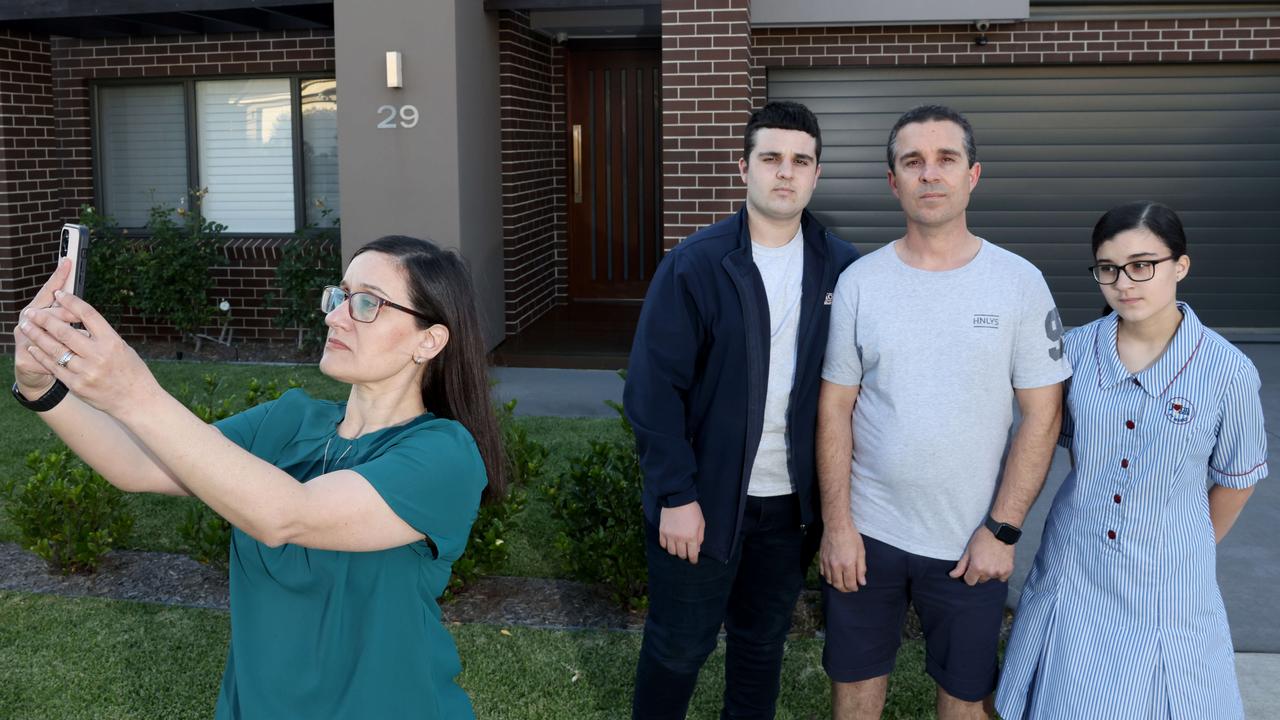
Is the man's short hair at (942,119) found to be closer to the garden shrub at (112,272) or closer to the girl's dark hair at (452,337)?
the girl's dark hair at (452,337)

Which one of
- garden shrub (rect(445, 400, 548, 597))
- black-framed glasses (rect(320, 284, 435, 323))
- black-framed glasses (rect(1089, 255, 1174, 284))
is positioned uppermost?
black-framed glasses (rect(1089, 255, 1174, 284))

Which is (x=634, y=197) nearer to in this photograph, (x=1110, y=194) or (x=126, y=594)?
(x=1110, y=194)

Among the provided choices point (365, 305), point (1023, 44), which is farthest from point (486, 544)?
point (1023, 44)

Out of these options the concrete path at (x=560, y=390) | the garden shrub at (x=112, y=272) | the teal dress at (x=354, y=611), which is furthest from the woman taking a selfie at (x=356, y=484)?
the garden shrub at (x=112, y=272)

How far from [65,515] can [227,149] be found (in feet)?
23.1

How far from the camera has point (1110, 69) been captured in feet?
34.5

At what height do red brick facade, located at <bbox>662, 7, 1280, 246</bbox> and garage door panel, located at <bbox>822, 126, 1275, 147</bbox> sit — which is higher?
red brick facade, located at <bbox>662, 7, 1280, 246</bbox>

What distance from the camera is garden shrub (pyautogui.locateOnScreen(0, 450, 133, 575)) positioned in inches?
201

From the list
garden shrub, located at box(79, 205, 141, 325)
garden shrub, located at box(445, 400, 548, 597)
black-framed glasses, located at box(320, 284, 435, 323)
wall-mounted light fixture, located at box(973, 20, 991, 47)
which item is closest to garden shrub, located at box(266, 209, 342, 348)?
garden shrub, located at box(79, 205, 141, 325)

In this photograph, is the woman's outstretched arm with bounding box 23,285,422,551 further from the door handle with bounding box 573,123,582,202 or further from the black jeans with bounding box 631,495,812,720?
the door handle with bounding box 573,123,582,202

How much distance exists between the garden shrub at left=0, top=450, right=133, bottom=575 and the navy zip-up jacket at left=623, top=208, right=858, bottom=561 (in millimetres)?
3058

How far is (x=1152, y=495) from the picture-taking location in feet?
8.99

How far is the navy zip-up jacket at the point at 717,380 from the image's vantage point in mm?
3170

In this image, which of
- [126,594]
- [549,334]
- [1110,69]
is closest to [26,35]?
[549,334]
